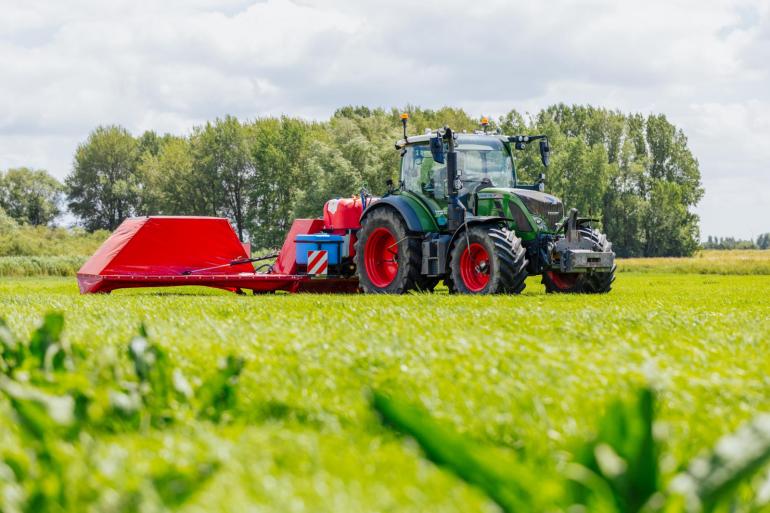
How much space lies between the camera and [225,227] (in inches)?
664

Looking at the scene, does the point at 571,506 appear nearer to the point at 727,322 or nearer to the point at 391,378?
the point at 391,378

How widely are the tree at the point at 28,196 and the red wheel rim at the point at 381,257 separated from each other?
67.5 meters

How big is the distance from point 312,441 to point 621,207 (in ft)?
225

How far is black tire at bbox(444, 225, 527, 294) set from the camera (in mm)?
12609

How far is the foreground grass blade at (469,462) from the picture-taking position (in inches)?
79.6

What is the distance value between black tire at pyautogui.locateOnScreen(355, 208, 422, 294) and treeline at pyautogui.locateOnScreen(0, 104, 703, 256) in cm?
3379

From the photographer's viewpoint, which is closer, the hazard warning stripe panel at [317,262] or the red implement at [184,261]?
the red implement at [184,261]

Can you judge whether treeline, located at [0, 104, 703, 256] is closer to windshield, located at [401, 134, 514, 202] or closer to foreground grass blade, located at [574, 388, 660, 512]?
windshield, located at [401, 134, 514, 202]

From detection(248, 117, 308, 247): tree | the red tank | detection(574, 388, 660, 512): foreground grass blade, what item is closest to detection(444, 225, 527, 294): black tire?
A: the red tank

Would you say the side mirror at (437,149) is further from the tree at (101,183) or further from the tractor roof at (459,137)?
the tree at (101,183)

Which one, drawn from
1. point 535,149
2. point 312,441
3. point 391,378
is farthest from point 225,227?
point 535,149

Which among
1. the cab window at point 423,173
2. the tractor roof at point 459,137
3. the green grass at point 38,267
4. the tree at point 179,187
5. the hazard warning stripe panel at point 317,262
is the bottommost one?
the green grass at point 38,267

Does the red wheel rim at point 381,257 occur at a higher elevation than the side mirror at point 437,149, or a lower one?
lower

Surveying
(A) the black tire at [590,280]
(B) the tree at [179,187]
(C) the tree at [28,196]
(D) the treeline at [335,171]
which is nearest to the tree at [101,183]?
(D) the treeline at [335,171]
